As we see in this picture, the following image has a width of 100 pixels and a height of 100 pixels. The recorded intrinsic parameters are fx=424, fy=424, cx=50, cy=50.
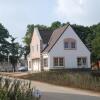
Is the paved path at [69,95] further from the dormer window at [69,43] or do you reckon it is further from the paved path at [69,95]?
the dormer window at [69,43]

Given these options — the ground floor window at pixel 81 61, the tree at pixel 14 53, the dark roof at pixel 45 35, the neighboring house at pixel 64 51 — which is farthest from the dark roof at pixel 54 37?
the tree at pixel 14 53

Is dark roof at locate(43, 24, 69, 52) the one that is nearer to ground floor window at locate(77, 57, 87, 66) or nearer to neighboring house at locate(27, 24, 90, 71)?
neighboring house at locate(27, 24, 90, 71)

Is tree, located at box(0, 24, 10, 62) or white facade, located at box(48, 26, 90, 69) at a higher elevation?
tree, located at box(0, 24, 10, 62)

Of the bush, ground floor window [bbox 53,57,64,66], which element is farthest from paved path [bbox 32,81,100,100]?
ground floor window [bbox 53,57,64,66]

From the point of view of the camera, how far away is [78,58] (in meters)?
72.3

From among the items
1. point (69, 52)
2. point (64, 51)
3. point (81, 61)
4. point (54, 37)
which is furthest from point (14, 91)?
point (54, 37)

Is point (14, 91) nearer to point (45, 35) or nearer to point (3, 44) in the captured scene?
point (45, 35)

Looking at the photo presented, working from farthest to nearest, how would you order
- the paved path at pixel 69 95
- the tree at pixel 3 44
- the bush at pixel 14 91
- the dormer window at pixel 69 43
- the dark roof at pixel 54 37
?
the tree at pixel 3 44, the dormer window at pixel 69 43, the dark roof at pixel 54 37, the paved path at pixel 69 95, the bush at pixel 14 91

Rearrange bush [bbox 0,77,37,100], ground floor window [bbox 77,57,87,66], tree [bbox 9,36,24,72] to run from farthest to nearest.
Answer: tree [bbox 9,36,24,72] < ground floor window [bbox 77,57,87,66] < bush [bbox 0,77,37,100]

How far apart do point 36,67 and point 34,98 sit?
6671 cm

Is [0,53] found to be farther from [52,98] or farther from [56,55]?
[52,98]

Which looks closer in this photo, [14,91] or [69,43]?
[14,91]

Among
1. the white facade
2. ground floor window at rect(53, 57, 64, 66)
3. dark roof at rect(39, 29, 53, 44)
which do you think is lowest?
ground floor window at rect(53, 57, 64, 66)

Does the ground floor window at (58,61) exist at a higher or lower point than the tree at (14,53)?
lower
